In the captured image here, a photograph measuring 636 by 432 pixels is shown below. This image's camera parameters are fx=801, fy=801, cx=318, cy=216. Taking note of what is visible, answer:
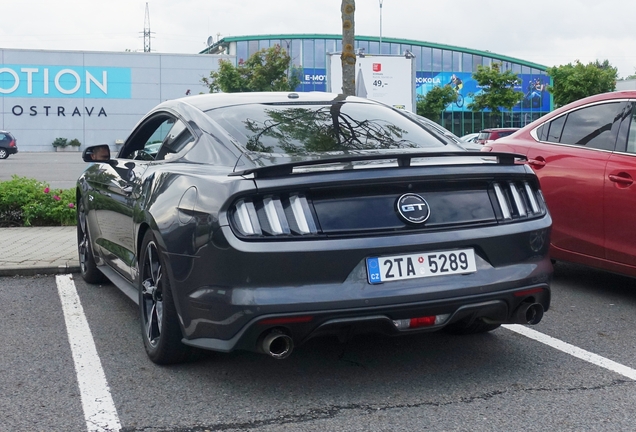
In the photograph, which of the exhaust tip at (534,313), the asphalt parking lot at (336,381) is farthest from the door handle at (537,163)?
the exhaust tip at (534,313)

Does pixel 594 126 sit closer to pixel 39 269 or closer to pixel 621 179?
pixel 621 179

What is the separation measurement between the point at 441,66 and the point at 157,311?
229 feet

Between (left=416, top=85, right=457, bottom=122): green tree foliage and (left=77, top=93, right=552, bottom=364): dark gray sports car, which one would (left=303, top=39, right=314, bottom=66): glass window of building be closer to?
(left=416, top=85, right=457, bottom=122): green tree foliage

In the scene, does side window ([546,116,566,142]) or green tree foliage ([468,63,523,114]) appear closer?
side window ([546,116,566,142])

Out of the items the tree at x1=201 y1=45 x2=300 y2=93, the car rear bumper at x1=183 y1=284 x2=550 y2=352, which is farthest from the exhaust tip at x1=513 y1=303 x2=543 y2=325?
the tree at x1=201 y1=45 x2=300 y2=93

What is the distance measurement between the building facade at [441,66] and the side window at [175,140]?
60741mm

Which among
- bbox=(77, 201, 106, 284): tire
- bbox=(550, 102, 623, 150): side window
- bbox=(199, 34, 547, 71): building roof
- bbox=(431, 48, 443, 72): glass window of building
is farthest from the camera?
bbox=(431, 48, 443, 72): glass window of building

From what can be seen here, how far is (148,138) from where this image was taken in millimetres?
5512

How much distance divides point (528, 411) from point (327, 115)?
196 centimetres

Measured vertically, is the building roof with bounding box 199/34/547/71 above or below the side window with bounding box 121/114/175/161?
above

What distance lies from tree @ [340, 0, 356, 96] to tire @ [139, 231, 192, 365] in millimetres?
6440

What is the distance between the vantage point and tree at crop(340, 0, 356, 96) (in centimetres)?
1037

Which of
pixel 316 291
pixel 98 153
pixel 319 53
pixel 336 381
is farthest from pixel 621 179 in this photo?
pixel 319 53

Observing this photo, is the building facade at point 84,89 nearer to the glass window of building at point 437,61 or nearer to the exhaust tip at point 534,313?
the glass window of building at point 437,61
